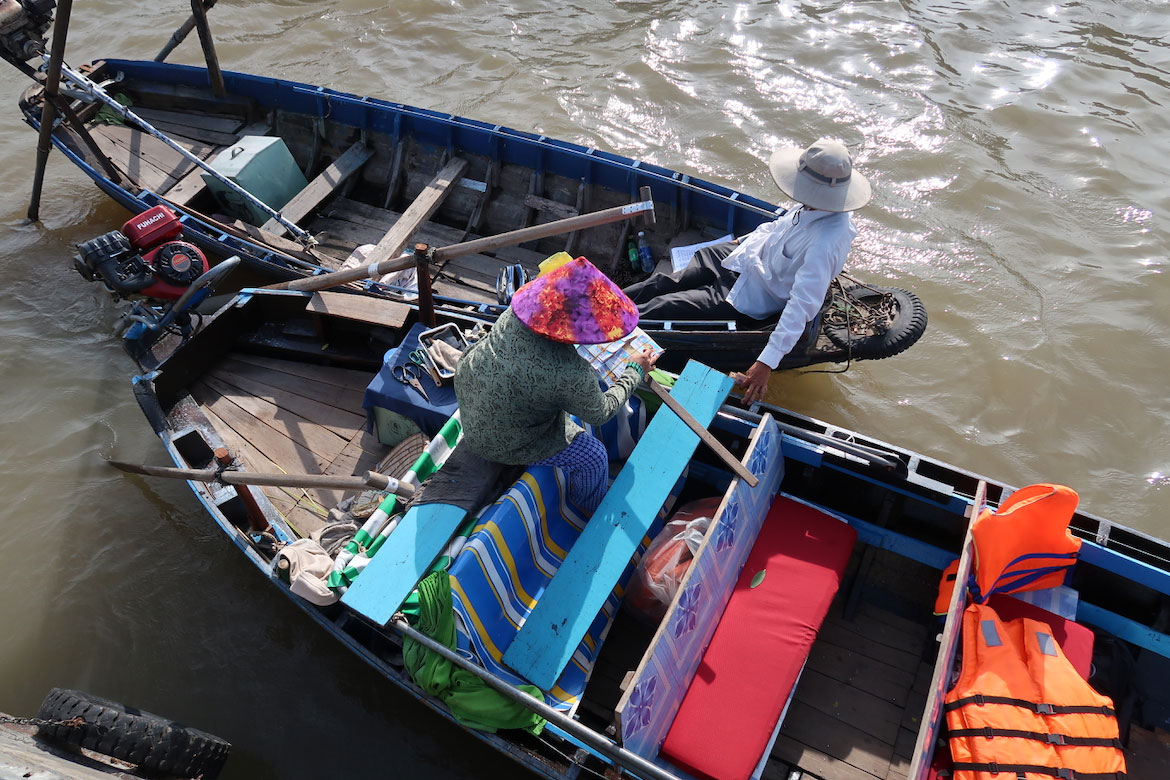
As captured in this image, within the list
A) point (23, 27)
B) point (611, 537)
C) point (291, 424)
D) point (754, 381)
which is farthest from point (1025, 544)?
point (23, 27)

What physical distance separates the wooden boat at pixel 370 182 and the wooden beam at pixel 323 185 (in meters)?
0.02

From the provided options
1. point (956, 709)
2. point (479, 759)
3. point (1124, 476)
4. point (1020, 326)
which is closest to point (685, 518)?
point (956, 709)

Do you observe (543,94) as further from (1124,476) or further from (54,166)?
(1124,476)

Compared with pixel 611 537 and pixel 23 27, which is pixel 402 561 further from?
pixel 23 27

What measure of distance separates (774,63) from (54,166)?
10649 mm

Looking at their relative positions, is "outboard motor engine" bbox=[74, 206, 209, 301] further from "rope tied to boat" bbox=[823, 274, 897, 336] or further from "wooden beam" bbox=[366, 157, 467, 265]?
"rope tied to boat" bbox=[823, 274, 897, 336]

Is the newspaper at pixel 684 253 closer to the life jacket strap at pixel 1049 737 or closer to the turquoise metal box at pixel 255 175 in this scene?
the life jacket strap at pixel 1049 737

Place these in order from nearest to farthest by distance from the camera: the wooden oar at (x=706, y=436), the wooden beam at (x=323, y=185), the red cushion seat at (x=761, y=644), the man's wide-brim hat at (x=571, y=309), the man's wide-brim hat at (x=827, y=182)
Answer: the man's wide-brim hat at (x=571, y=309) → the red cushion seat at (x=761, y=644) → the wooden oar at (x=706, y=436) → the man's wide-brim hat at (x=827, y=182) → the wooden beam at (x=323, y=185)

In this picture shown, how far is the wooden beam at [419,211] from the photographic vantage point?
24.7ft

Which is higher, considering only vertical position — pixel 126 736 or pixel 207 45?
pixel 207 45

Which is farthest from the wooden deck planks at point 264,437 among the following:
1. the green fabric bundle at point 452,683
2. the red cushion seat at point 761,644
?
the red cushion seat at point 761,644

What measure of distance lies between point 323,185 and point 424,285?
3.34 metres

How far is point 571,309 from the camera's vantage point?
369 cm

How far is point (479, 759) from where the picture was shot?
5699 millimetres
